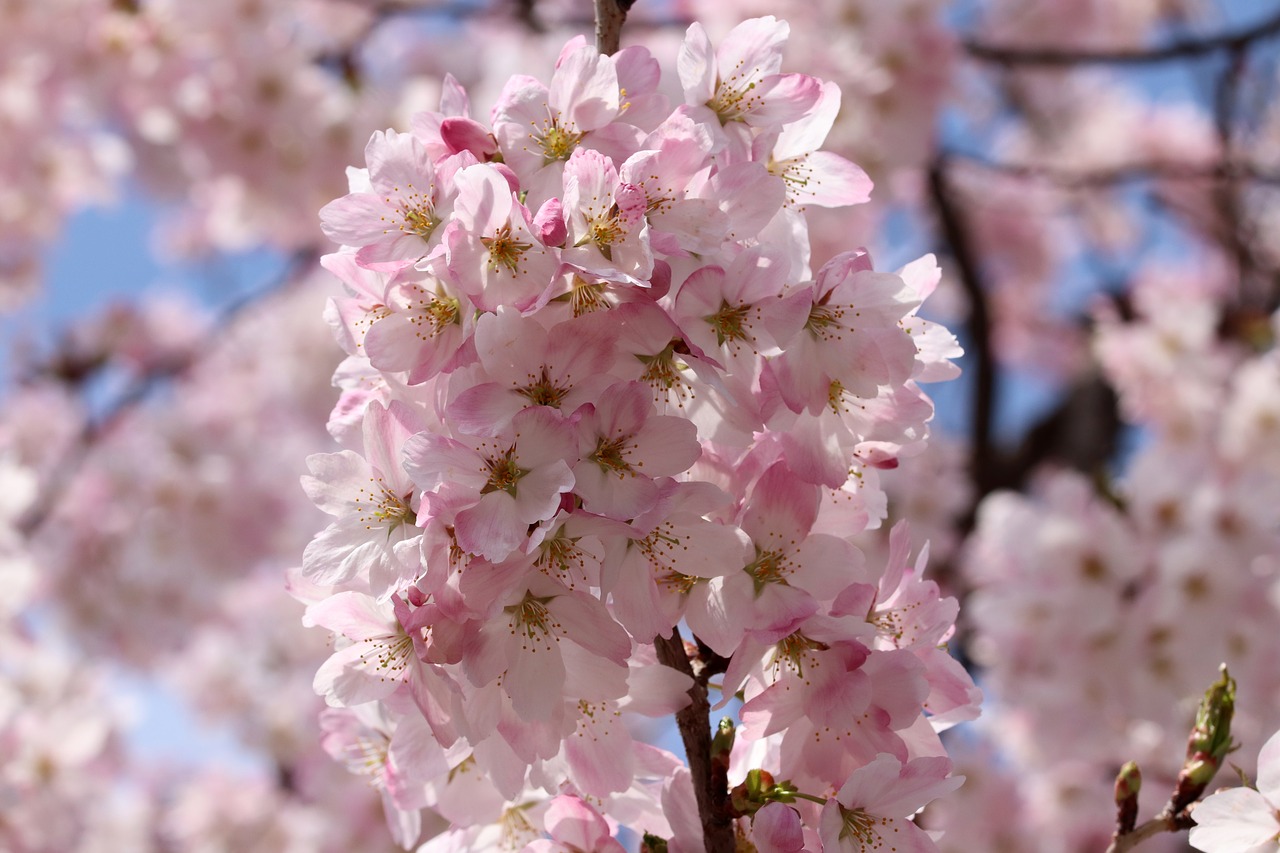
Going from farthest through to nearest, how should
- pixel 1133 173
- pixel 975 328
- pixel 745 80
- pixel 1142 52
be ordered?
pixel 975 328
pixel 1133 173
pixel 1142 52
pixel 745 80

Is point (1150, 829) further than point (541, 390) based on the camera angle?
Yes

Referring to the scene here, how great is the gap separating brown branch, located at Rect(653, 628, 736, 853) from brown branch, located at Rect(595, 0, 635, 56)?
1.71 ft

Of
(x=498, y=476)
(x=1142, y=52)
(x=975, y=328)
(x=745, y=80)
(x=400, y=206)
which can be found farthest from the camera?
(x=975, y=328)

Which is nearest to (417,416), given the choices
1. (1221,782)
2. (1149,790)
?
(1149,790)

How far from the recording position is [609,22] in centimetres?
103

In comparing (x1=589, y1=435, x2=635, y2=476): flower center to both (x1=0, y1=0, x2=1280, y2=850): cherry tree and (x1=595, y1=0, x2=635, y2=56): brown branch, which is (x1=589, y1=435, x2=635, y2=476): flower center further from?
(x1=595, y1=0, x2=635, y2=56): brown branch

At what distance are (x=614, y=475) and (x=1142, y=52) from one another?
10.6ft

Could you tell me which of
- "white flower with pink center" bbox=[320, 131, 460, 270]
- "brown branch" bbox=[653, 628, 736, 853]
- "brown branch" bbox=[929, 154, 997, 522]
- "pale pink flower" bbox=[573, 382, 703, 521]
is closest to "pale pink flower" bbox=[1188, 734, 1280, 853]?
"brown branch" bbox=[653, 628, 736, 853]

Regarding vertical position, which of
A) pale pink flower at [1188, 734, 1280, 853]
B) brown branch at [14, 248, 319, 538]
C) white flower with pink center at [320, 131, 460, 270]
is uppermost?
white flower with pink center at [320, 131, 460, 270]

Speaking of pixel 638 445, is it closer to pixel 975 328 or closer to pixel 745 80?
pixel 745 80

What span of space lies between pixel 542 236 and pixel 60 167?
4.47m

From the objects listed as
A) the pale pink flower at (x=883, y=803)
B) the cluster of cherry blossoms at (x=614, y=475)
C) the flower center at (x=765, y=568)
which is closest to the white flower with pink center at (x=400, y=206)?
the cluster of cherry blossoms at (x=614, y=475)

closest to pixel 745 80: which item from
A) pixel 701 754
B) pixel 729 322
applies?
pixel 729 322

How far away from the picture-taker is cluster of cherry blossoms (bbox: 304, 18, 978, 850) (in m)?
0.83
